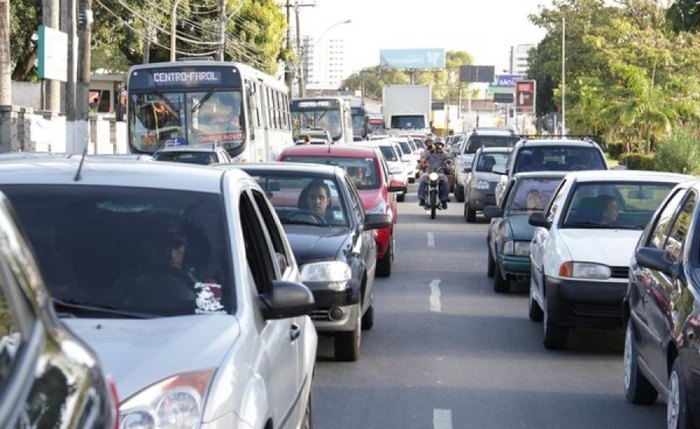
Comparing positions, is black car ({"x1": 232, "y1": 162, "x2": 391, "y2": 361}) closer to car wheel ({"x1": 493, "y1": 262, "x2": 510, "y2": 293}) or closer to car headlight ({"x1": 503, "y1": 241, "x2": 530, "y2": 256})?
car headlight ({"x1": 503, "y1": 241, "x2": 530, "y2": 256})

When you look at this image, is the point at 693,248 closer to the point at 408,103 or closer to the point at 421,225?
the point at 421,225

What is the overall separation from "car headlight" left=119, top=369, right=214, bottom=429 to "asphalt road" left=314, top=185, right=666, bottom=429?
4294 mm

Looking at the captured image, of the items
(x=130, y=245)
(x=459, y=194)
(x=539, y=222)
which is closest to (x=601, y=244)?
(x=539, y=222)

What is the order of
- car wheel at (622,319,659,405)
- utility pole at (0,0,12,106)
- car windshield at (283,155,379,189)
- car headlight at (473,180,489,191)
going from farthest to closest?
utility pole at (0,0,12,106)
car headlight at (473,180,489,191)
car windshield at (283,155,379,189)
car wheel at (622,319,659,405)

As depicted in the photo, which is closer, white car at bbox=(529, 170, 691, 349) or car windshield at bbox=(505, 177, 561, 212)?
white car at bbox=(529, 170, 691, 349)

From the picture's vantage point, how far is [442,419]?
9023 mm

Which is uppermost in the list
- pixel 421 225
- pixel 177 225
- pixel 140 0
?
pixel 140 0

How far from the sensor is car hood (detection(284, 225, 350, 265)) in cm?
1103

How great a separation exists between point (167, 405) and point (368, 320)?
28.4 ft

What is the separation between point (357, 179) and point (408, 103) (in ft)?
183

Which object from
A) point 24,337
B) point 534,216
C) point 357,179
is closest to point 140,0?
point 357,179

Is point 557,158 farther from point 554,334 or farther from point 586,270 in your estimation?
point 586,270

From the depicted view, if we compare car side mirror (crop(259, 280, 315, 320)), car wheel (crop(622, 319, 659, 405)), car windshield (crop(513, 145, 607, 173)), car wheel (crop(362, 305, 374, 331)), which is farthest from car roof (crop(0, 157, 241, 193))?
car windshield (crop(513, 145, 607, 173))

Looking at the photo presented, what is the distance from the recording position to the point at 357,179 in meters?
18.9
